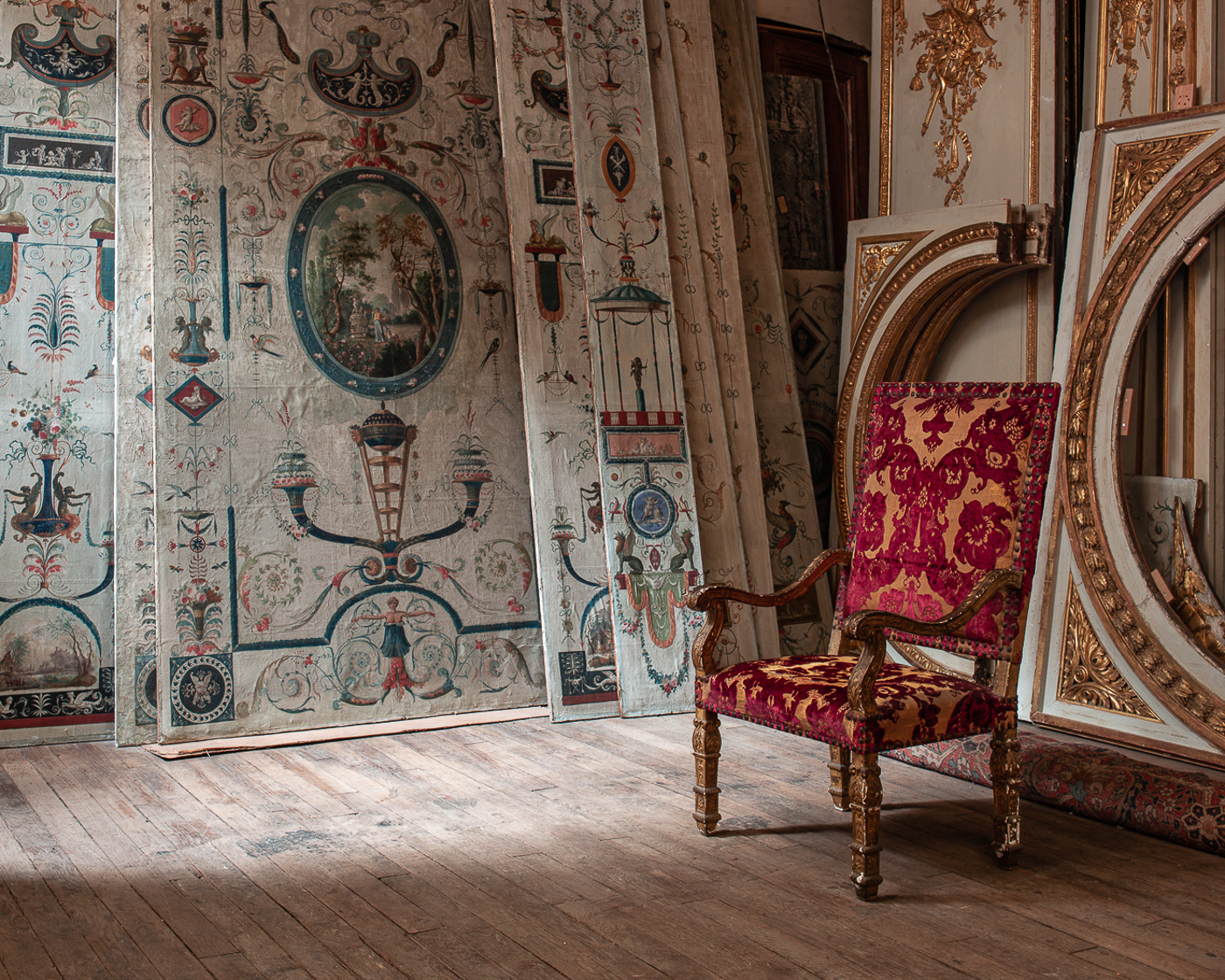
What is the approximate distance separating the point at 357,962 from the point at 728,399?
3.08m

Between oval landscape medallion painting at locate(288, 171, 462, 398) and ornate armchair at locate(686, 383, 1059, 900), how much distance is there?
1.90 m

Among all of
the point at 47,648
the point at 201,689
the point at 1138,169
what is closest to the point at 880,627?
the point at 1138,169

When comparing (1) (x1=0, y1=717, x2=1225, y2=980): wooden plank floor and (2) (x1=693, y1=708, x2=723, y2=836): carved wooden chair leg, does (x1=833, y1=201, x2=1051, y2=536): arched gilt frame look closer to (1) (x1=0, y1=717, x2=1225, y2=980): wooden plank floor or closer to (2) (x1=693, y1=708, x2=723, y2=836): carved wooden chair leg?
(1) (x1=0, y1=717, x2=1225, y2=980): wooden plank floor

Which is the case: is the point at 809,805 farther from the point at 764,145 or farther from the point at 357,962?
the point at 764,145

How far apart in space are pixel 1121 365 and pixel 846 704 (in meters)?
1.87

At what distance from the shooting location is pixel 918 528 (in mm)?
3189

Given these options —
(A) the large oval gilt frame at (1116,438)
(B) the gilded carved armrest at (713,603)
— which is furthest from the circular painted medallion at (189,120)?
(A) the large oval gilt frame at (1116,438)

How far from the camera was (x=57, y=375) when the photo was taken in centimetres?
423

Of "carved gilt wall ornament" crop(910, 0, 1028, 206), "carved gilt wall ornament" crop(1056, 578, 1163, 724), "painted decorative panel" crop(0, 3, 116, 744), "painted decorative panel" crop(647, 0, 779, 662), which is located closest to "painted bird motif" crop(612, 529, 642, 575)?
"painted decorative panel" crop(647, 0, 779, 662)

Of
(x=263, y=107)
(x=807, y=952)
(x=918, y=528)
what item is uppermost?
(x=263, y=107)

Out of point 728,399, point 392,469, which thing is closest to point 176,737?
point 392,469

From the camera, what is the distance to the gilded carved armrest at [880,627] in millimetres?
2715

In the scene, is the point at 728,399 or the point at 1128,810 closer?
the point at 1128,810

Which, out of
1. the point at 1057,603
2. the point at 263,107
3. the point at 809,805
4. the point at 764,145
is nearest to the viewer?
the point at 809,805
